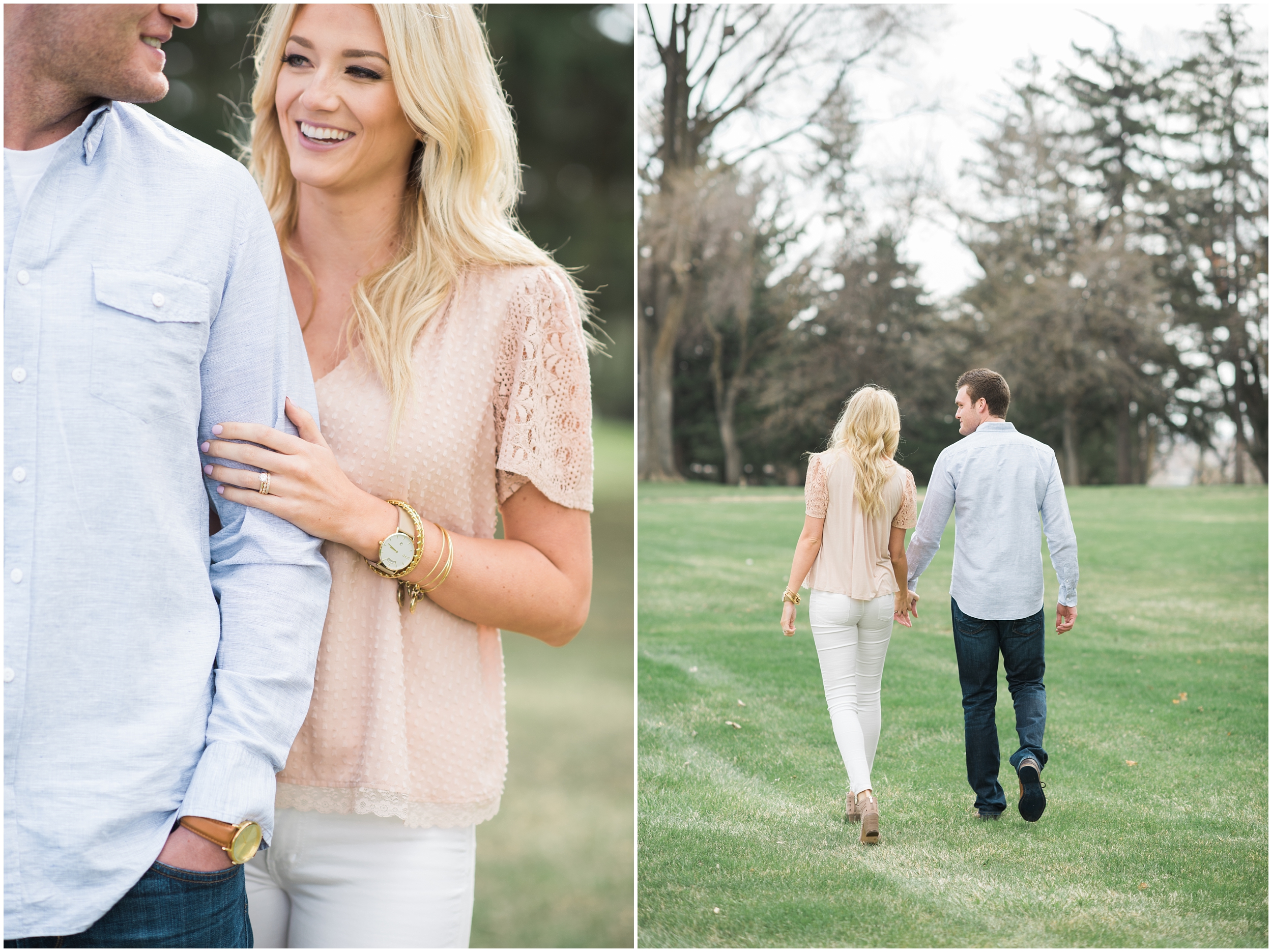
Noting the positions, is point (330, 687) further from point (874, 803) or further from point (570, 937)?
point (570, 937)

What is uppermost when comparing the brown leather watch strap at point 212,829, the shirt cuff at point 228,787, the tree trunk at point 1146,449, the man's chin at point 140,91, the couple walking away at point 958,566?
the man's chin at point 140,91

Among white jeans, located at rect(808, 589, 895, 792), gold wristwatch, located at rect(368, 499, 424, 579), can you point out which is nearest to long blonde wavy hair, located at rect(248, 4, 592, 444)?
gold wristwatch, located at rect(368, 499, 424, 579)

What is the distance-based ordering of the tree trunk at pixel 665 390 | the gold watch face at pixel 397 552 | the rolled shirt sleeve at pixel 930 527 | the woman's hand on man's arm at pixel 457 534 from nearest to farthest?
1. the woman's hand on man's arm at pixel 457 534
2. the gold watch face at pixel 397 552
3. the rolled shirt sleeve at pixel 930 527
4. the tree trunk at pixel 665 390

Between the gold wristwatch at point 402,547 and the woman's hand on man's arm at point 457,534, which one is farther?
the gold wristwatch at point 402,547

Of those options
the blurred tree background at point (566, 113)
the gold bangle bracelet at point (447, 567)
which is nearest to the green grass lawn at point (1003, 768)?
the gold bangle bracelet at point (447, 567)

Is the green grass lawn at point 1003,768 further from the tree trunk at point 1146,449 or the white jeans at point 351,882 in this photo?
the white jeans at point 351,882

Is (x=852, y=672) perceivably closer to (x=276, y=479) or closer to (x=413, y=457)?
(x=413, y=457)

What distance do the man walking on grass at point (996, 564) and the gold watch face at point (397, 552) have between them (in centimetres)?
91

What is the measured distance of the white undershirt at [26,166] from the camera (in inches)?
59.9

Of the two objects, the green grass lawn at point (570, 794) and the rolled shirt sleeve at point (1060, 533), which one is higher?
the rolled shirt sleeve at point (1060, 533)

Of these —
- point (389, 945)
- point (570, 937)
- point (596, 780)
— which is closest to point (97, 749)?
point (389, 945)

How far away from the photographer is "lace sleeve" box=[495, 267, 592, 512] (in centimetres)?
179

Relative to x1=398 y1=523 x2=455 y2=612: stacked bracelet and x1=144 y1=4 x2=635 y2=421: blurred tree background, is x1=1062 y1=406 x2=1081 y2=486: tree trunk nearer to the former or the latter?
x1=398 y1=523 x2=455 y2=612: stacked bracelet

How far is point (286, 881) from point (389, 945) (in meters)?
0.20
